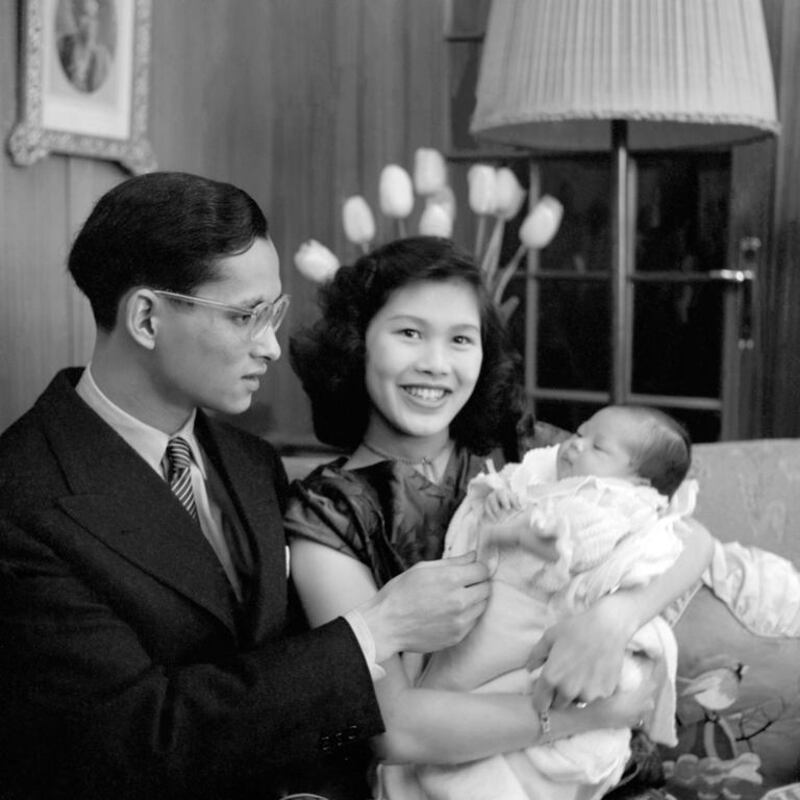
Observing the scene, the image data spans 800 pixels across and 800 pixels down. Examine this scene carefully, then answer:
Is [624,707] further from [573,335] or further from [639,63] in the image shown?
[573,335]

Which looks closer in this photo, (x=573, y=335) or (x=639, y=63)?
(x=639, y=63)

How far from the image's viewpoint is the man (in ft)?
4.98

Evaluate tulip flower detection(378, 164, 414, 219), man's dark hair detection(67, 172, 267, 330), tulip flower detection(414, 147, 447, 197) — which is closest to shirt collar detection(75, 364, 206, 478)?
man's dark hair detection(67, 172, 267, 330)

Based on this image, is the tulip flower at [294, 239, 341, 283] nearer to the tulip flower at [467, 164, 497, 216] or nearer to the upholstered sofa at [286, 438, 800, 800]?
the tulip flower at [467, 164, 497, 216]

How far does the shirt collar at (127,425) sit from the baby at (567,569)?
461mm

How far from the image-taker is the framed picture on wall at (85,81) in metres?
2.39

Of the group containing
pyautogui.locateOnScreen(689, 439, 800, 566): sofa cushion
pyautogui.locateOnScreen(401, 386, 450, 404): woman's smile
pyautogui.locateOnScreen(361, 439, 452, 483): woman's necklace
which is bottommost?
pyautogui.locateOnScreen(689, 439, 800, 566): sofa cushion

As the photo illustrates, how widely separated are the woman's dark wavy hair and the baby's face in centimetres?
26

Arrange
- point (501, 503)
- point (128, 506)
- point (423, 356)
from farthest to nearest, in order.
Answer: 1. point (423, 356)
2. point (501, 503)
3. point (128, 506)

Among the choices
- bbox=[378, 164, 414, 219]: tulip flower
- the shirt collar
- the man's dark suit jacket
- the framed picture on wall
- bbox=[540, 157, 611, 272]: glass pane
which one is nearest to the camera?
the man's dark suit jacket

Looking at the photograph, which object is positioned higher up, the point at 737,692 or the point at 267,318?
the point at 267,318

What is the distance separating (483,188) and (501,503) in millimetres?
1409

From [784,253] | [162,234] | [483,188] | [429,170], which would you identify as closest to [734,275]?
[784,253]

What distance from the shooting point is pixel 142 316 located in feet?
5.46
